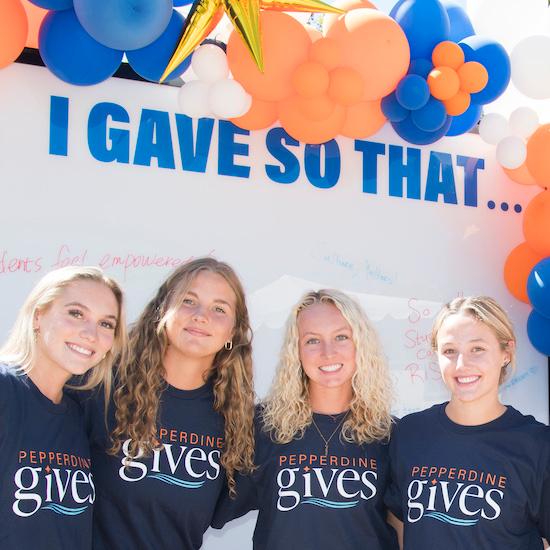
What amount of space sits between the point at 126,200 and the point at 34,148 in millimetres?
405

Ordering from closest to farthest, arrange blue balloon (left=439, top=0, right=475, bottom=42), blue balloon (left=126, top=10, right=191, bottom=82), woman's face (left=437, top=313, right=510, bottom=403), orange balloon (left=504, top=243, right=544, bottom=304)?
woman's face (left=437, top=313, right=510, bottom=403) < blue balloon (left=126, top=10, right=191, bottom=82) < blue balloon (left=439, top=0, right=475, bottom=42) < orange balloon (left=504, top=243, right=544, bottom=304)

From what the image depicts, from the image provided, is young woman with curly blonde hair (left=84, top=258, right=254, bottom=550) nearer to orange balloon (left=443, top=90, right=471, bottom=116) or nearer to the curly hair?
the curly hair

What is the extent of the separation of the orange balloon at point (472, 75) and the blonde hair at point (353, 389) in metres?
1.22

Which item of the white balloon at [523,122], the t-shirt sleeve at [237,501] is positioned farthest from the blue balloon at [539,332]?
the t-shirt sleeve at [237,501]

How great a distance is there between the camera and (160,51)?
9.14 ft

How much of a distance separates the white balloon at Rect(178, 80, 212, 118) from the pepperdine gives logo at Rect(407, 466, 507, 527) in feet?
5.38

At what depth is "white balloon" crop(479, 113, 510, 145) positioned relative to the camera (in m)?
3.40

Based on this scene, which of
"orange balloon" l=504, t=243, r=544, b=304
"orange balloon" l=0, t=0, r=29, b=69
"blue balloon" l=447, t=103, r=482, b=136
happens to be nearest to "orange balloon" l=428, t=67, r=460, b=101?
"blue balloon" l=447, t=103, r=482, b=136

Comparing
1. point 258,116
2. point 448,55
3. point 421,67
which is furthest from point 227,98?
point 448,55

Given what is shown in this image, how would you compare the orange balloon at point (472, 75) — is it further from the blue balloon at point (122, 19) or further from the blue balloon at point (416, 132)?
the blue balloon at point (122, 19)

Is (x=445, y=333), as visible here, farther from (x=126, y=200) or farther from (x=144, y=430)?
(x=126, y=200)

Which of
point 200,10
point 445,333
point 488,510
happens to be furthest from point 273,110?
point 488,510

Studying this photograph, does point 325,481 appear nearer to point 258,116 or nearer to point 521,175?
point 258,116

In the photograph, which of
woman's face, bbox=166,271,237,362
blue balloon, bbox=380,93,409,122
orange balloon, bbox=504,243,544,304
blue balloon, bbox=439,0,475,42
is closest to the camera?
woman's face, bbox=166,271,237,362
